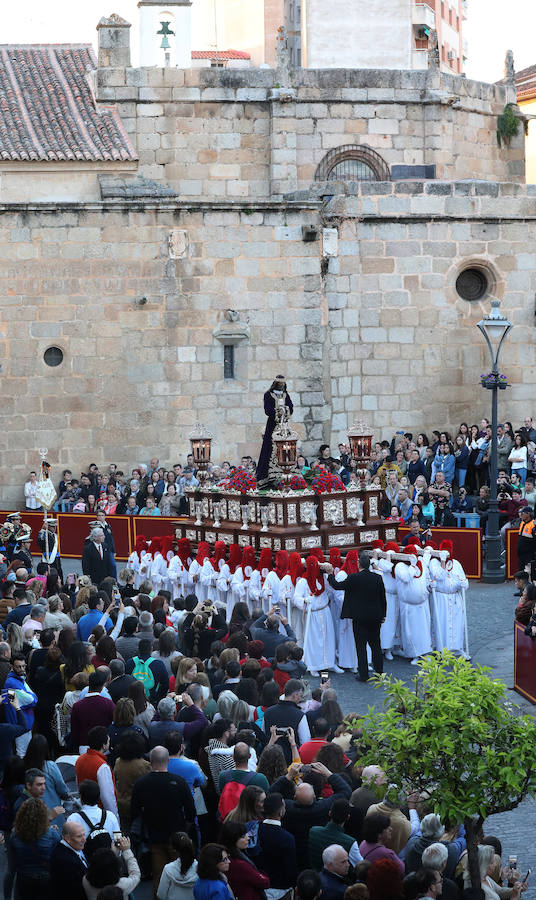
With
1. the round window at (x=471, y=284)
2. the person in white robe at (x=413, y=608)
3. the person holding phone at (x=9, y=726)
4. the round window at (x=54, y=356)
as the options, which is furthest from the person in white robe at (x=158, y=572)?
the round window at (x=471, y=284)

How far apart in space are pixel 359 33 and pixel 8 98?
32.6 ft

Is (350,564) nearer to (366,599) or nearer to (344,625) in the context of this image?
(344,625)

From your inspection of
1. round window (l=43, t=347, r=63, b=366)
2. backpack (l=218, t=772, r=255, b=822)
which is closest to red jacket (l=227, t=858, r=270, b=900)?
backpack (l=218, t=772, r=255, b=822)

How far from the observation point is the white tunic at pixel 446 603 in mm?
16516

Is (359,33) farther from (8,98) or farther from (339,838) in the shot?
(339,838)

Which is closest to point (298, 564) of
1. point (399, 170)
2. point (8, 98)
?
point (399, 170)

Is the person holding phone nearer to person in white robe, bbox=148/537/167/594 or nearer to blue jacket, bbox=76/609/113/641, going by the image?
blue jacket, bbox=76/609/113/641

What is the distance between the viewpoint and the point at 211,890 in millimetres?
7820

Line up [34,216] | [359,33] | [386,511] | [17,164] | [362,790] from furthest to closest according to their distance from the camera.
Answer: [359,33], [17,164], [34,216], [386,511], [362,790]

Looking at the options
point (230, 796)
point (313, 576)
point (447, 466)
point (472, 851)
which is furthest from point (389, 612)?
point (472, 851)

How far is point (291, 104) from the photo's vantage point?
103ft

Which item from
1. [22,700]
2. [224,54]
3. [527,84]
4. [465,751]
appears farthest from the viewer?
[527,84]

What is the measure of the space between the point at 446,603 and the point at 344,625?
1399 millimetres

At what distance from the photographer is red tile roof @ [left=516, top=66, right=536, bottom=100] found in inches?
1860
